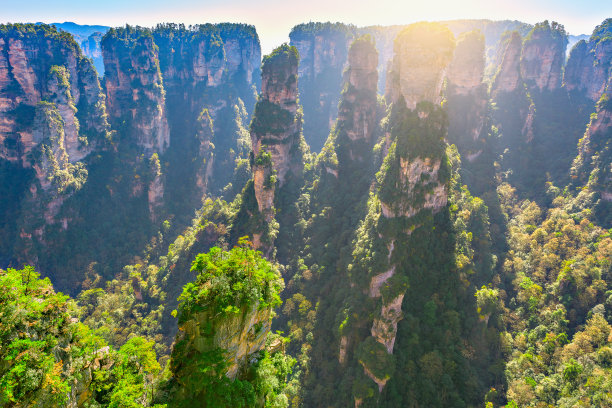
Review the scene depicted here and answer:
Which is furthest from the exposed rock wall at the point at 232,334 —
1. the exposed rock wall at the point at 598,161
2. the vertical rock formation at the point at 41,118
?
the vertical rock formation at the point at 41,118

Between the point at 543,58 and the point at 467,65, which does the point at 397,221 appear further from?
the point at 543,58

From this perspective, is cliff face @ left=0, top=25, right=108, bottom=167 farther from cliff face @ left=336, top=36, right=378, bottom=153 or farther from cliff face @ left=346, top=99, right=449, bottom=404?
cliff face @ left=346, top=99, right=449, bottom=404

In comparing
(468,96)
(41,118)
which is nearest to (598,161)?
(468,96)

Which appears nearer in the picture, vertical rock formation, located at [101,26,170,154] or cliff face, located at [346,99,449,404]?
cliff face, located at [346,99,449,404]

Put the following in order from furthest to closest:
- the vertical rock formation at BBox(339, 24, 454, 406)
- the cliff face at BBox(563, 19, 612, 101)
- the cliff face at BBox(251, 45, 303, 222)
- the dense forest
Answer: the cliff face at BBox(563, 19, 612, 101), the cliff face at BBox(251, 45, 303, 222), the vertical rock formation at BBox(339, 24, 454, 406), the dense forest

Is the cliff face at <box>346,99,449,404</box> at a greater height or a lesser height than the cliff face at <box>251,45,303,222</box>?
lesser

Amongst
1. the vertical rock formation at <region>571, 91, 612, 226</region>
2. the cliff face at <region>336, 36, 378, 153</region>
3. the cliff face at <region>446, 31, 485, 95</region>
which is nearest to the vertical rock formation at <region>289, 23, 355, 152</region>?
the cliff face at <region>336, 36, 378, 153</region>

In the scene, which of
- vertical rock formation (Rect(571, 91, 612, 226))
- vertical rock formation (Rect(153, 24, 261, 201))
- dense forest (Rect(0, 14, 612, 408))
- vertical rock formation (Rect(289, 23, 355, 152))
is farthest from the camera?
vertical rock formation (Rect(289, 23, 355, 152))

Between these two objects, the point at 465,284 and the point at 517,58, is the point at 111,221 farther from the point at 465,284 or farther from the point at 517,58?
the point at 517,58
